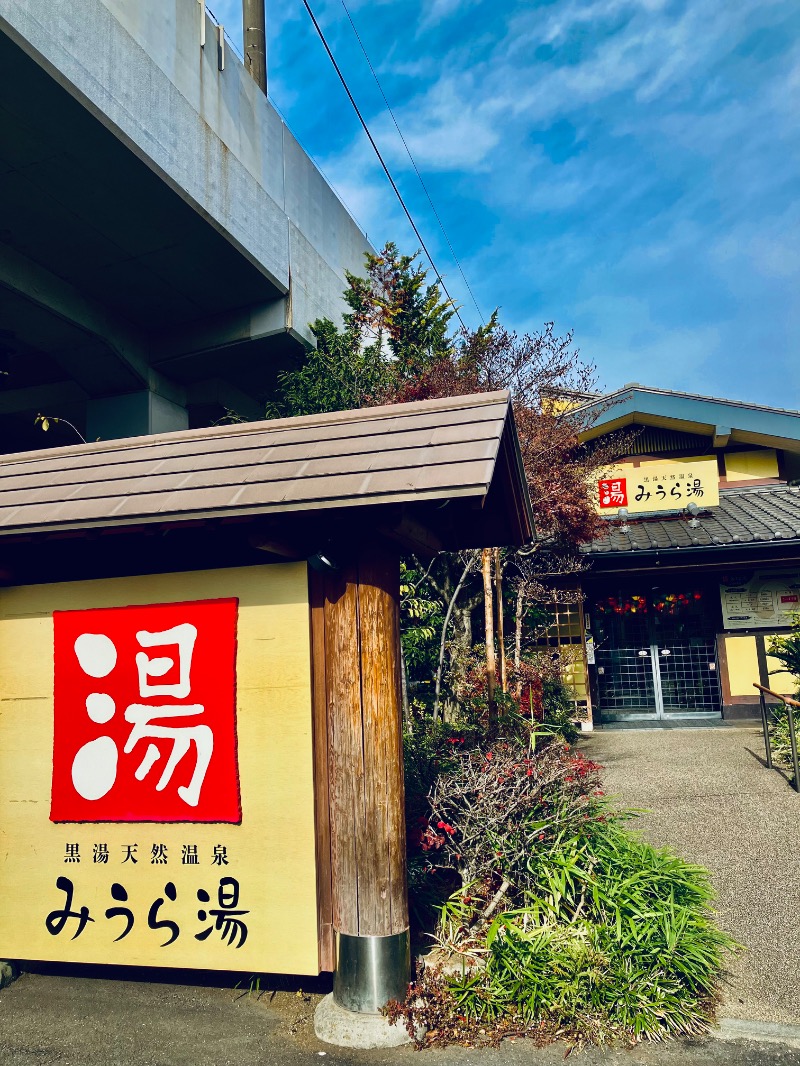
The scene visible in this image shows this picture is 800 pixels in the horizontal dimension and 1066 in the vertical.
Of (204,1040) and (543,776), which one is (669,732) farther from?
(204,1040)

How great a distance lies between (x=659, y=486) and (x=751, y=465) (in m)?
1.92

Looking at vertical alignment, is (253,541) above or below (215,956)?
above

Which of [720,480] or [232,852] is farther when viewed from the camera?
[720,480]

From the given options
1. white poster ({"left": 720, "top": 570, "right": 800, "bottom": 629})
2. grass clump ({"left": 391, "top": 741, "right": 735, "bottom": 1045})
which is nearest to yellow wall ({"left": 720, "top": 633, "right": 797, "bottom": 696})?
white poster ({"left": 720, "top": 570, "right": 800, "bottom": 629})

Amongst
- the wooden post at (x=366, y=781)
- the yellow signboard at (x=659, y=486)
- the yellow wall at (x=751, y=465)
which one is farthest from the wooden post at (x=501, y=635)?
the yellow wall at (x=751, y=465)

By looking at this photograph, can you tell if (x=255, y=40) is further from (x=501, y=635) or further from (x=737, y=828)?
(x=737, y=828)

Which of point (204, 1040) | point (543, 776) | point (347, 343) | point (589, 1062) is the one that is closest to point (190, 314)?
point (347, 343)

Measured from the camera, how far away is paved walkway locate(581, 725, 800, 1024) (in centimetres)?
402

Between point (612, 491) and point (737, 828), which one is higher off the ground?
point (612, 491)

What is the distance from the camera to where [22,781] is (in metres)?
4.28

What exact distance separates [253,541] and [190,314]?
9.14m

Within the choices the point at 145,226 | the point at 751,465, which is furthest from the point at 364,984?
the point at 751,465

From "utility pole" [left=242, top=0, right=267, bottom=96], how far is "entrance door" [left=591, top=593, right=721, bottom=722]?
1185 cm

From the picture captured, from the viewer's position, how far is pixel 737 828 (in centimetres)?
641
